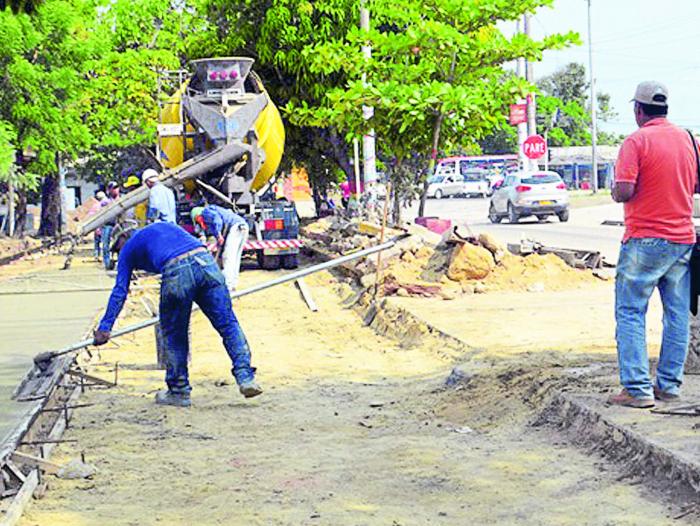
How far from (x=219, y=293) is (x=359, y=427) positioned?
5.55 ft

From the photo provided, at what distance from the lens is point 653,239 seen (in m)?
7.24

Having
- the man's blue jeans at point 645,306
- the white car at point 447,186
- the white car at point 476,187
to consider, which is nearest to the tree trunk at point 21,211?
the man's blue jeans at point 645,306

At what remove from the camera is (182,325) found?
31.5 ft

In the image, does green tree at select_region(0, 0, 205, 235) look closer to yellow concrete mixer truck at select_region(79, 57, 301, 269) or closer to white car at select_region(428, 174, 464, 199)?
yellow concrete mixer truck at select_region(79, 57, 301, 269)

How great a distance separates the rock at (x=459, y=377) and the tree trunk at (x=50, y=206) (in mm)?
34510

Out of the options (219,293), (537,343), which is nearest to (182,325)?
(219,293)

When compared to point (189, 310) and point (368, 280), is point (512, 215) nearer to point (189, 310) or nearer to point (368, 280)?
point (368, 280)

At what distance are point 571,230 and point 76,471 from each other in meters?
26.2

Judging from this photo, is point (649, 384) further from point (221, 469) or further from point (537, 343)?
point (537, 343)

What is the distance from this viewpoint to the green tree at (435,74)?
20.1 metres

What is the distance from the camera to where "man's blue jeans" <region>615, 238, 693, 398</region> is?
286 inches

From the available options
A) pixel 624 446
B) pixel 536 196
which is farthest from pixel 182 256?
pixel 536 196

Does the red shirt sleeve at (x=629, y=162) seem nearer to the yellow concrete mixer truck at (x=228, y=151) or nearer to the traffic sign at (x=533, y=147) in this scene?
the yellow concrete mixer truck at (x=228, y=151)

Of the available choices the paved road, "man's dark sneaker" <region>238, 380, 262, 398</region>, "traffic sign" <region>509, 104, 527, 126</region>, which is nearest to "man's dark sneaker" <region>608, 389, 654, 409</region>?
"man's dark sneaker" <region>238, 380, 262, 398</region>
